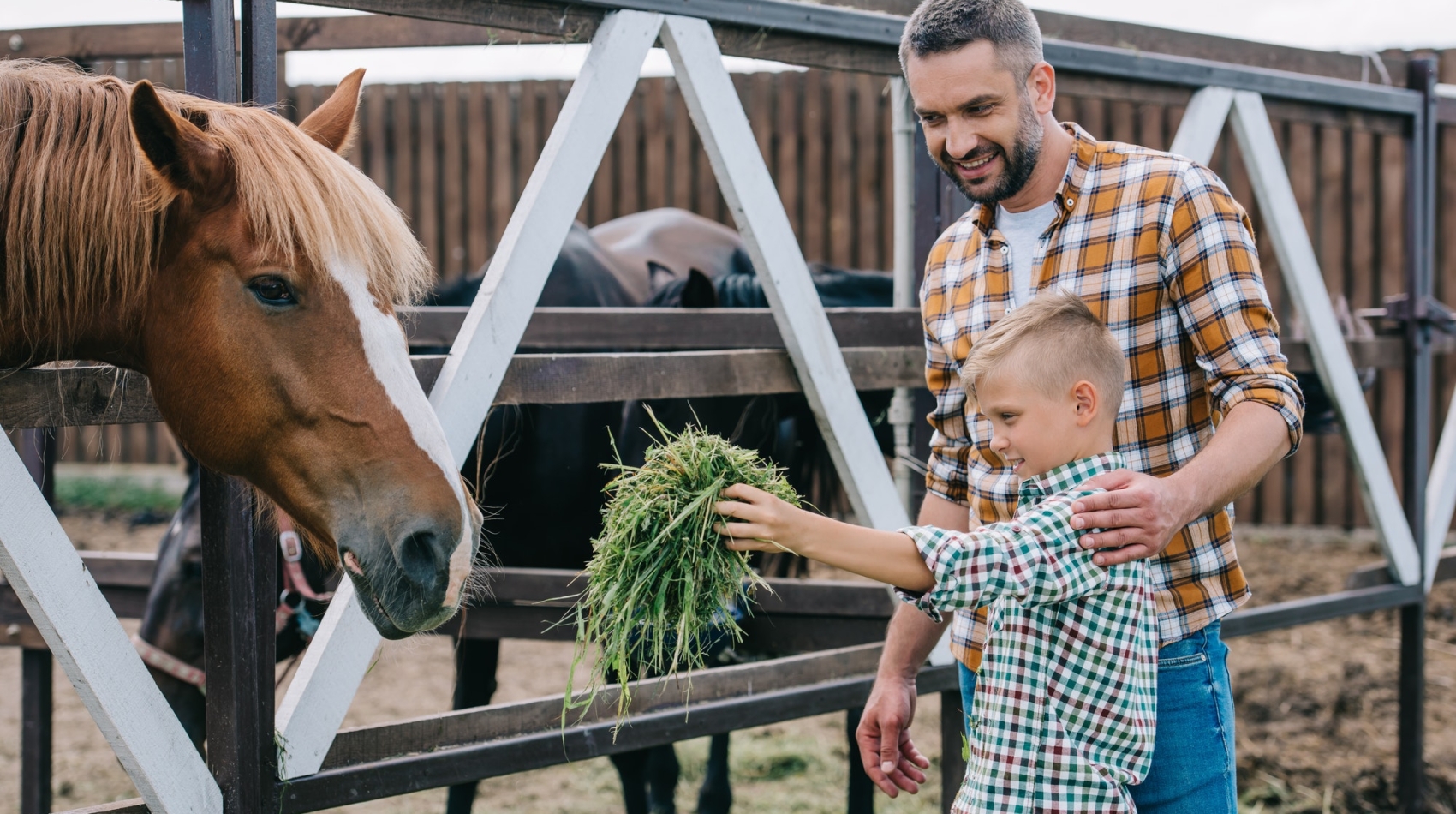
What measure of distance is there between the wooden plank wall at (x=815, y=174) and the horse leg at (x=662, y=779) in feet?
15.0

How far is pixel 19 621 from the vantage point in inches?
130

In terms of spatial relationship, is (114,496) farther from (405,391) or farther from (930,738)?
(405,391)

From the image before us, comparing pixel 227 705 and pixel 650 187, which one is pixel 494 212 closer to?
pixel 650 187

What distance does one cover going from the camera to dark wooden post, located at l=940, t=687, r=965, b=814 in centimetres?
282

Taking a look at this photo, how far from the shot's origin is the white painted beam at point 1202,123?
3023 mm

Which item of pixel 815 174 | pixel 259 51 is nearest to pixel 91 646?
pixel 259 51

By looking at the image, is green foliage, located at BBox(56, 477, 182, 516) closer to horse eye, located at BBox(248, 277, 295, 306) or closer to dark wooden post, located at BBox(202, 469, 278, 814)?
dark wooden post, located at BBox(202, 469, 278, 814)

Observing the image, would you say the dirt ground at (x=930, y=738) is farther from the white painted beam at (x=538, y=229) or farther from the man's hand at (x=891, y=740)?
the man's hand at (x=891, y=740)

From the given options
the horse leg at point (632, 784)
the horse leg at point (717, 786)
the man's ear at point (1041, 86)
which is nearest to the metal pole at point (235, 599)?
the man's ear at point (1041, 86)

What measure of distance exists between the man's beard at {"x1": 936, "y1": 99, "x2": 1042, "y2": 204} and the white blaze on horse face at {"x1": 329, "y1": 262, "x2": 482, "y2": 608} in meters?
0.89

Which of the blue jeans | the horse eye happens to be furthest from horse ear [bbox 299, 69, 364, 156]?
the blue jeans

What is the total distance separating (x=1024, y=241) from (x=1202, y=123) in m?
1.51

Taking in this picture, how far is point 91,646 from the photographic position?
166cm

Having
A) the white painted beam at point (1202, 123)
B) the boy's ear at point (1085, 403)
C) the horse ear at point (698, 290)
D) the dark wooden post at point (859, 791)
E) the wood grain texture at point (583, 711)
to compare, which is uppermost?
the white painted beam at point (1202, 123)
